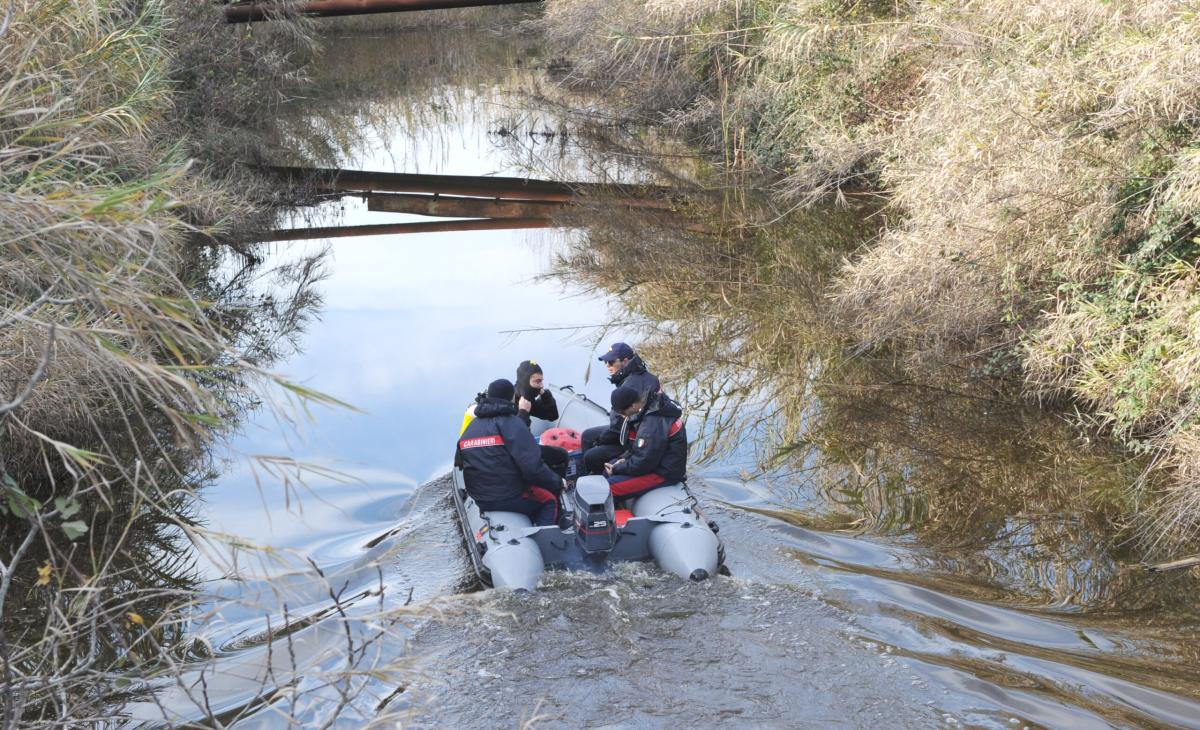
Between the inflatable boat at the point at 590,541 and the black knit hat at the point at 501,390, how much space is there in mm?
739

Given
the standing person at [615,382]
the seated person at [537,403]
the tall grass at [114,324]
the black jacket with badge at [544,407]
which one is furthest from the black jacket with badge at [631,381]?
the tall grass at [114,324]

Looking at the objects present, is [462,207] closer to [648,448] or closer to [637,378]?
[637,378]

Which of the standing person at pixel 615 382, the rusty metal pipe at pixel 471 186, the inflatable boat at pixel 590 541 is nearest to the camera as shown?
the inflatable boat at pixel 590 541

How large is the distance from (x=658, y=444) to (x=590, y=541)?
0.95 meters

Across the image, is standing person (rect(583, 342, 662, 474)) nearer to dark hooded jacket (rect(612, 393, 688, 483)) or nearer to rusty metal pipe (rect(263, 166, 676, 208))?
dark hooded jacket (rect(612, 393, 688, 483))

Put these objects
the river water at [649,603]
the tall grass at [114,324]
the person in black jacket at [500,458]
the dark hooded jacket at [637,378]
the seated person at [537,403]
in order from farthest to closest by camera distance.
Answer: the seated person at [537,403] → the dark hooded jacket at [637,378] → the person in black jacket at [500,458] → the river water at [649,603] → the tall grass at [114,324]

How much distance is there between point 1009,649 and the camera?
536 centimetres

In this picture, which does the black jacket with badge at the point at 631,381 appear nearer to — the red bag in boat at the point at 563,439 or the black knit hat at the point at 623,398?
the black knit hat at the point at 623,398

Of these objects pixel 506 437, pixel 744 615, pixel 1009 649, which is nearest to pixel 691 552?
pixel 744 615

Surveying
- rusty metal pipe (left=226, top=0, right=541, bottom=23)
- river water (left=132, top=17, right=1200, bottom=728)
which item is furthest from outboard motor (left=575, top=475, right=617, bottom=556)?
rusty metal pipe (left=226, top=0, right=541, bottom=23)

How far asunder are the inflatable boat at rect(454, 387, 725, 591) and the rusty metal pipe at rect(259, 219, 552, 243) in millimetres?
9177

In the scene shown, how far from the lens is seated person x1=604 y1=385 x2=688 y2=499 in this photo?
22.8ft

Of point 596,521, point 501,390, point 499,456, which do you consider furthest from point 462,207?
point 596,521

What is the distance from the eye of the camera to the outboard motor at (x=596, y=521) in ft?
20.6
